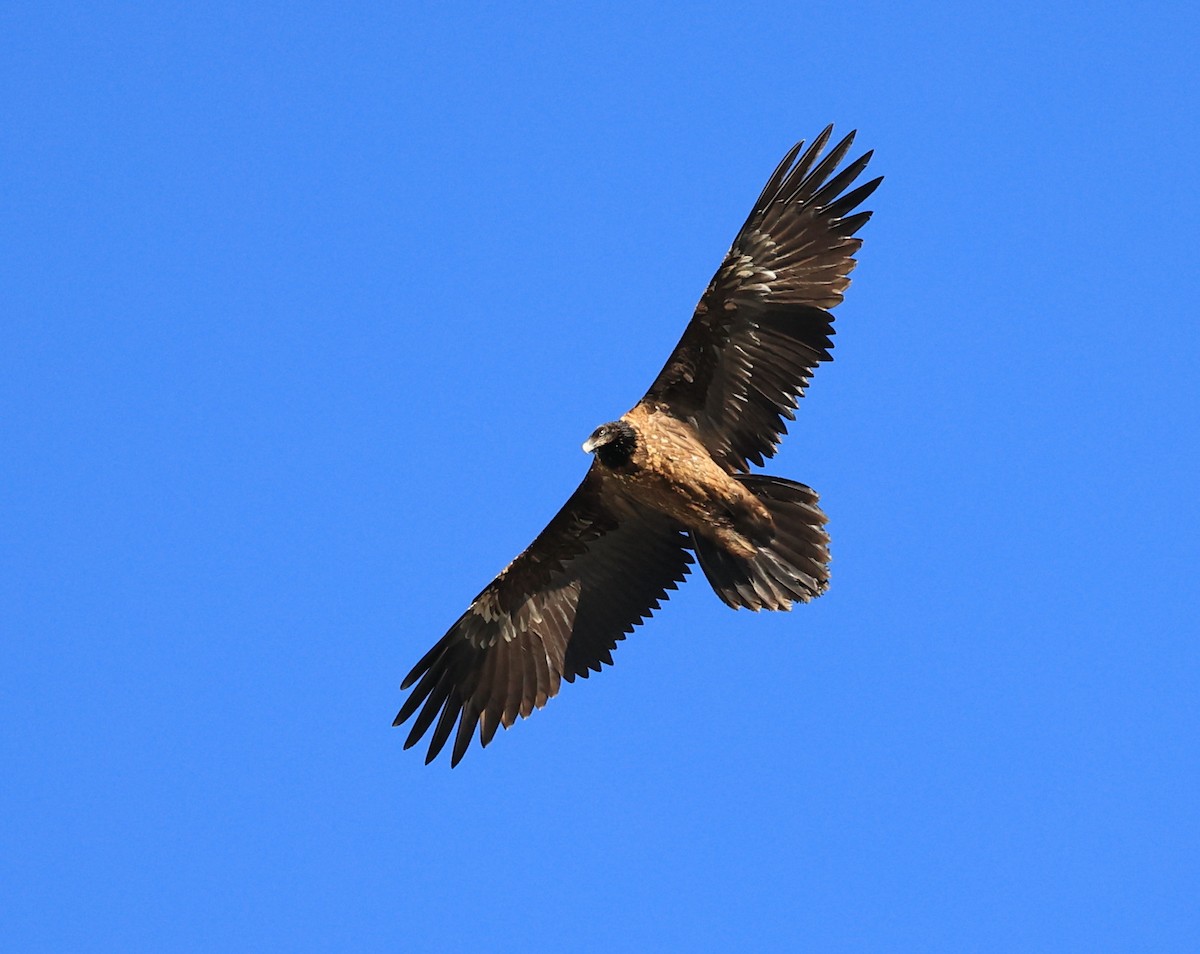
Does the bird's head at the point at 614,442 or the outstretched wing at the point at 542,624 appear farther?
the outstretched wing at the point at 542,624

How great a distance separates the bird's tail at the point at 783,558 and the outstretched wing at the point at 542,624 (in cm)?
71

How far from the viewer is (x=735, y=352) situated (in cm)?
1018

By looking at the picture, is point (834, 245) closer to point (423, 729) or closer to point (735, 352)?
point (735, 352)

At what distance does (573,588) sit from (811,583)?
1730 millimetres

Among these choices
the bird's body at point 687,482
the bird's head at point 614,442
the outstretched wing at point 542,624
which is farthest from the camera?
the outstretched wing at point 542,624

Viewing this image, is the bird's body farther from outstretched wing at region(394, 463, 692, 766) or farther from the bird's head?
outstretched wing at region(394, 463, 692, 766)

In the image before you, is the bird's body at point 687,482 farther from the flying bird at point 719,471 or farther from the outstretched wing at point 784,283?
the outstretched wing at point 784,283

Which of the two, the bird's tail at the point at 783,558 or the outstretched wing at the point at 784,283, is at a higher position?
the outstretched wing at the point at 784,283

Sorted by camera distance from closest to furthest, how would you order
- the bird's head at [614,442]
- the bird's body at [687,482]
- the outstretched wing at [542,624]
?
the bird's head at [614,442] < the bird's body at [687,482] < the outstretched wing at [542,624]

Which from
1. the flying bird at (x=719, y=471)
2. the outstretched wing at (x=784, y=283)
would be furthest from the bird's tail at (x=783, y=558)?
the outstretched wing at (x=784, y=283)

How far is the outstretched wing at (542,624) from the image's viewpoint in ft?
35.8

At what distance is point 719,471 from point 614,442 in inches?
26.9

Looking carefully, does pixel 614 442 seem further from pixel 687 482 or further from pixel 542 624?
pixel 542 624

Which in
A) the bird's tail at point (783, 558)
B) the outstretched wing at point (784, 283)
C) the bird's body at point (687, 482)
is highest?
the outstretched wing at point (784, 283)
